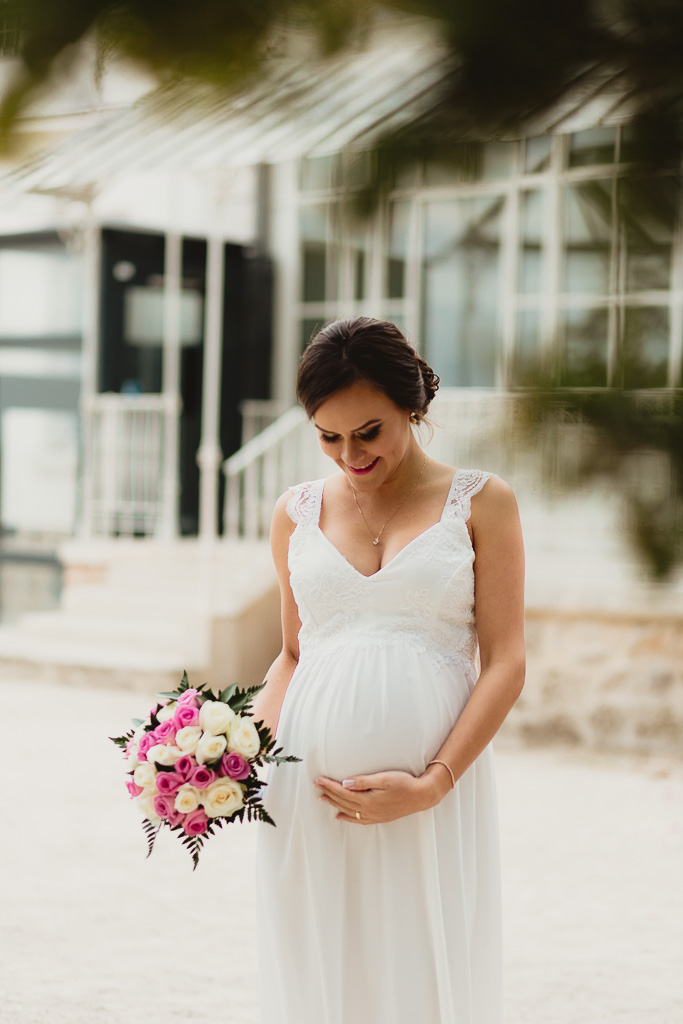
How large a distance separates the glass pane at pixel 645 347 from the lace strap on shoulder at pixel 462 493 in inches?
70.7

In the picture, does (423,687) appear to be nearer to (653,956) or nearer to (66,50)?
(66,50)

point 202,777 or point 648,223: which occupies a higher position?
point 648,223

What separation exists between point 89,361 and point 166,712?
9.28m

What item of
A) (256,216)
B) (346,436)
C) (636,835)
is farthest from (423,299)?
(346,436)

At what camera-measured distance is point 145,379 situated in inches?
469

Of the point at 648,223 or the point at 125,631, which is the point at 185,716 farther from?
the point at 125,631

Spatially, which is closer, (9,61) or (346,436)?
(9,61)

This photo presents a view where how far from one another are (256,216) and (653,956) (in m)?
9.15

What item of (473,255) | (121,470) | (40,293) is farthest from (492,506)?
(40,293)

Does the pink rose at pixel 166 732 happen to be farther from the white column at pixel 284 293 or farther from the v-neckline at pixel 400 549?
the white column at pixel 284 293

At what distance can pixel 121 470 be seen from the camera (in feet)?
36.8

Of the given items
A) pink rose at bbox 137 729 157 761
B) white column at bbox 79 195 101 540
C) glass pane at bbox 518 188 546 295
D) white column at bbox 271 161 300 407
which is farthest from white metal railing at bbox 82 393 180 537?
glass pane at bbox 518 188 546 295

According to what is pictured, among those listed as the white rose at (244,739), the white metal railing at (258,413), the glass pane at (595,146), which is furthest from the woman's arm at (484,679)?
the white metal railing at (258,413)

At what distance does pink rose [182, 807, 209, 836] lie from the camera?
98.5 inches
